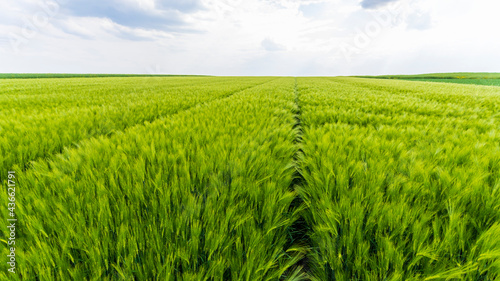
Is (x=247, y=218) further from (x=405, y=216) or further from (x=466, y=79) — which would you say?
(x=466, y=79)

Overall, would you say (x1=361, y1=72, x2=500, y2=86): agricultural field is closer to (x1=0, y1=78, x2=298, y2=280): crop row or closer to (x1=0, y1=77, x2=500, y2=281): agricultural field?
(x1=0, y1=77, x2=500, y2=281): agricultural field

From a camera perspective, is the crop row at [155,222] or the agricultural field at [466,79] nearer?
the crop row at [155,222]

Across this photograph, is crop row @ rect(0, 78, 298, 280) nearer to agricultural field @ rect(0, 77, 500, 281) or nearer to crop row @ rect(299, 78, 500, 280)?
agricultural field @ rect(0, 77, 500, 281)

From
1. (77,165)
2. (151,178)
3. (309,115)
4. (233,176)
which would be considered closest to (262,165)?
(233,176)

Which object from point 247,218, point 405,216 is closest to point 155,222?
point 247,218

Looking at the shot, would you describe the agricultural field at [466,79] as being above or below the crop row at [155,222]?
above

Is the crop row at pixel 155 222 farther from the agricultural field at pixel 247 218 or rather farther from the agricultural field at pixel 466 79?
the agricultural field at pixel 466 79

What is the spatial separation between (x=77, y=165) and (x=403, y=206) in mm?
1553

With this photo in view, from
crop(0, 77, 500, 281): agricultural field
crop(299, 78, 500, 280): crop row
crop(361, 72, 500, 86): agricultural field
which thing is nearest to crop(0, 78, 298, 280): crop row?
crop(0, 77, 500, 281): agricultural field

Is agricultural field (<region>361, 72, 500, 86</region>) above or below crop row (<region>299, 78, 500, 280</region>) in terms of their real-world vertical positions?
above

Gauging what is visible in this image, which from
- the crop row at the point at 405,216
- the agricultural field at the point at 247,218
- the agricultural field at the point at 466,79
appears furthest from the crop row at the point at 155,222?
the agricultural field at the point at 466,79

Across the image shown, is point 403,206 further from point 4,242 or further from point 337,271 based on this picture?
point 4,242

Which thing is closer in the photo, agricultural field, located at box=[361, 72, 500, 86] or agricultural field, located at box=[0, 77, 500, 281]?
agricultural field, located at box=[0, 77, 500, 281]

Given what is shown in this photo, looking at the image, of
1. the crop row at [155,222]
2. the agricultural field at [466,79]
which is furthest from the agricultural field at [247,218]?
the agricultural field at [466,79]
